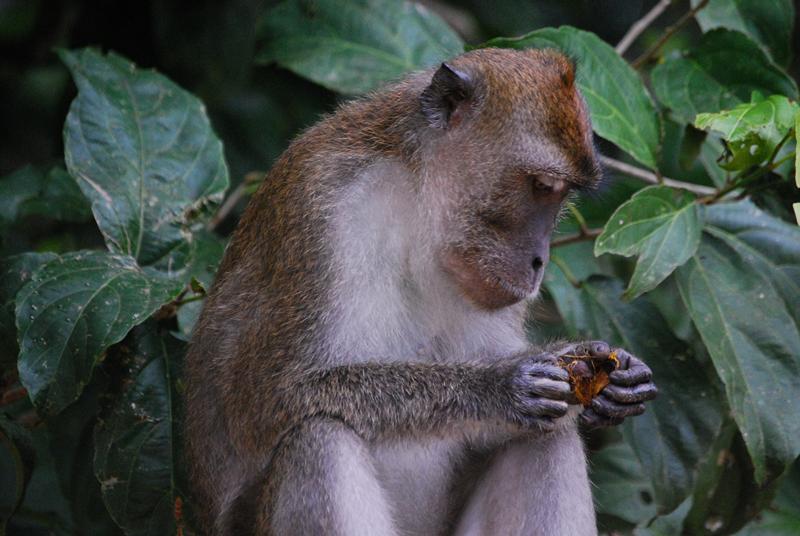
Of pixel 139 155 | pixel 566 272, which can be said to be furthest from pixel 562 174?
pixel 139 155

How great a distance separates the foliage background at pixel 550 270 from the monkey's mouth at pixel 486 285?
0.48m

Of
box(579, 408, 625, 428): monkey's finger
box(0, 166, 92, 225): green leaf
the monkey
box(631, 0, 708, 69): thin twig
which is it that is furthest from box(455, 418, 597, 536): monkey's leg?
box(0, 166, 92, 225): green leaf

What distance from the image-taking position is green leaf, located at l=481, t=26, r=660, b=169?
5.73 m

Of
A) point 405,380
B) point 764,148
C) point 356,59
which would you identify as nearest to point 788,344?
point 764,148

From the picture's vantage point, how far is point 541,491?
194 inches

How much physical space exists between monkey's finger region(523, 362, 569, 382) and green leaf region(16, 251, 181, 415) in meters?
1.59

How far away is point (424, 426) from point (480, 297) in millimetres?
606

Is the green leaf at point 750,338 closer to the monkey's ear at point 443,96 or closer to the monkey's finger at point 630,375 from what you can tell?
the monkey's finger at point 630,375

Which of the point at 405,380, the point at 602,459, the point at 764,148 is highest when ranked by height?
the point at 764,148

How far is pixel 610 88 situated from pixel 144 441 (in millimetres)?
2858

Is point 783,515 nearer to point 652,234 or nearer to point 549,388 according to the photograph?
point 652,234

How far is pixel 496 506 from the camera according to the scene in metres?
5.04

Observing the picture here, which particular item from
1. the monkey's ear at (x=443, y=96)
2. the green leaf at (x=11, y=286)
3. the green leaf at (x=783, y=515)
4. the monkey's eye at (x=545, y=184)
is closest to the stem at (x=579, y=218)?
the monkey's eye at (x=545, y=184)

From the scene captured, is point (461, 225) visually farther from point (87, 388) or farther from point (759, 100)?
point (87, 388)
